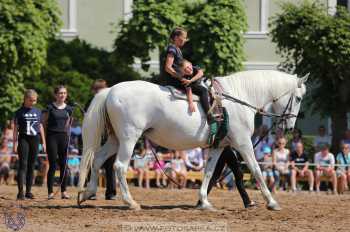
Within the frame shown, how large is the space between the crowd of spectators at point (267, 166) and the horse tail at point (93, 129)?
21.2 ft

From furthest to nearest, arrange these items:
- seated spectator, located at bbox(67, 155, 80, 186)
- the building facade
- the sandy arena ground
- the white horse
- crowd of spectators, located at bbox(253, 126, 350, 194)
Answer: the building facade, seated spectator, located at bbox(67, 155, 80, 186), crowd of spectators, located at bbox(253, 126, 350, 194), the white horse, the sandy arena ground

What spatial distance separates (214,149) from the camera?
1289 cm

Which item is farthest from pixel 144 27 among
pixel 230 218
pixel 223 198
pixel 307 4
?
pixel 230 218

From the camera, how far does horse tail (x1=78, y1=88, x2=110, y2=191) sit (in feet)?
41.2

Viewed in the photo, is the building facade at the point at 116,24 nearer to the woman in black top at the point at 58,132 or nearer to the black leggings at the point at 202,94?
the woman in black top at the point at 58,132

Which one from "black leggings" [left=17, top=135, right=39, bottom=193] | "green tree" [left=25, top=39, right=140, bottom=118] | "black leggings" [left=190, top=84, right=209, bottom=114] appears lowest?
"black leggings" [left=17, top=135, right=39, bottom=193]

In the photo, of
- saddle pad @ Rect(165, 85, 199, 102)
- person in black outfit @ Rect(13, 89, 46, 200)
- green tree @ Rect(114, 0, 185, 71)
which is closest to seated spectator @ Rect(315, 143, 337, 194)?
green tree @ Rect(114, 0, 185, 71)

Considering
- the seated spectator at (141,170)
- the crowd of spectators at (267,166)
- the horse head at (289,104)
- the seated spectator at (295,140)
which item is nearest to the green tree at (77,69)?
the crowd of spectators at (267,166)

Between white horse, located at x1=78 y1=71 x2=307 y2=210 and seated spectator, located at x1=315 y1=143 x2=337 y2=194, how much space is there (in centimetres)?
649

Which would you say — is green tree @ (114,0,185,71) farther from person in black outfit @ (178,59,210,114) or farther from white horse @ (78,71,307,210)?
person in black outfit @ (178,59,210,114)

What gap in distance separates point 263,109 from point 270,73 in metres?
0.54

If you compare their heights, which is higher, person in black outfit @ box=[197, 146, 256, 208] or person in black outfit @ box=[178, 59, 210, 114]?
person in black outfit @ box=[178, 59, 210, 114]

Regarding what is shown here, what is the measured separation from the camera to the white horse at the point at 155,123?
40.6 ft

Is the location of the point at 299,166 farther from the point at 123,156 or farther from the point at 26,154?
the point at 123,156
